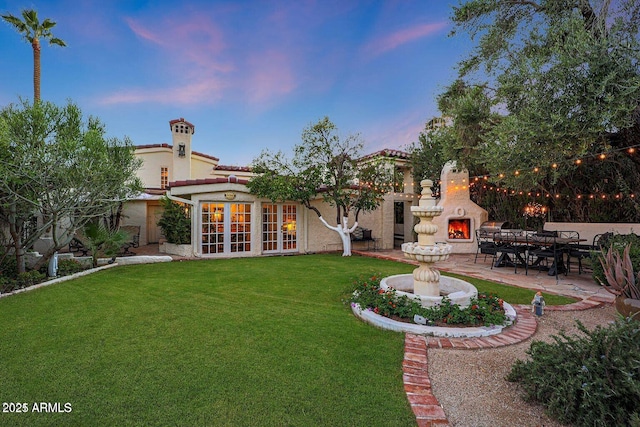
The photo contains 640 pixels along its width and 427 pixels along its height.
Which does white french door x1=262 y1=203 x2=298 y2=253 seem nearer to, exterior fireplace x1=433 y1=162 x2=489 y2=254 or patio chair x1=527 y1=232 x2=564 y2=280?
exterior fireplace x1=433 y1=162 x2=489 y2=254

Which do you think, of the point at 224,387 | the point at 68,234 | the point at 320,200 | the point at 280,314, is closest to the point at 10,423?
the point at 224,387

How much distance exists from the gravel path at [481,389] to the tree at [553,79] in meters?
4.50

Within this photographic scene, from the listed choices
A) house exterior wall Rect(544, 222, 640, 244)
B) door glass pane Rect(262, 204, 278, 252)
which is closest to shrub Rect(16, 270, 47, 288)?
door glass pane Rect(262, 204, 278, 252)

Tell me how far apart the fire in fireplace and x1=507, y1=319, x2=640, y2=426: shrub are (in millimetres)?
10439

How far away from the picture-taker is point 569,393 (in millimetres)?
2137

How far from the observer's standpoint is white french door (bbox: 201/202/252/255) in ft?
36.1

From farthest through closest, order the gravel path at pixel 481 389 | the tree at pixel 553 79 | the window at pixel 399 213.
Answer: the window at pixel 399 213, the tree at pixel 553 79, the gravel path at pixel 481 389

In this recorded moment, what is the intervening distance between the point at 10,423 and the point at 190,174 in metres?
17.5

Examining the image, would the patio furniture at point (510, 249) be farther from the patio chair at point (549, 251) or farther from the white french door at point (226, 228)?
the white french door at point (226, 228)

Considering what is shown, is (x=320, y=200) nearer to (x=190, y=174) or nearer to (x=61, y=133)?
(x=61, y=133)

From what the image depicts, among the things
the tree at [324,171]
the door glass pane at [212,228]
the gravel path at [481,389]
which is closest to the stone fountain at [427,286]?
the gravel path at [481,389]

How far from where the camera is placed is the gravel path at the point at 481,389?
7.38ft

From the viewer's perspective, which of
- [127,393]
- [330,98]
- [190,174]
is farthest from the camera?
A: [190,174]

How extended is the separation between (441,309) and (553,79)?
5.48m
